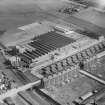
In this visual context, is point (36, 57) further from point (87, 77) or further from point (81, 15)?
point (81, 15)

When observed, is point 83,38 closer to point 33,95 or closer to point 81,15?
point 81,15

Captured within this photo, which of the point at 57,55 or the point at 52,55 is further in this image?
the point at 57,55

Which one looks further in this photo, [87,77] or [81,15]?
[81,15]

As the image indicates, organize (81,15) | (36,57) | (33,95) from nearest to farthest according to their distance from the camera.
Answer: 1. (33,95)
2. (36,57)
3. (81,15)

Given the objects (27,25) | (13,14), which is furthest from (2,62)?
(13,14)

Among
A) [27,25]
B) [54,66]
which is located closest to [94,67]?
[54,66]

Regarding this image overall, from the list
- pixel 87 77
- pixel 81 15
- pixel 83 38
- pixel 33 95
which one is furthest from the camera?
pixel 81 15

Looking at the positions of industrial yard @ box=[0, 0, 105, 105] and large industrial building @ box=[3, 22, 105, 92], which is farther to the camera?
large industrial building @ box=[3, 22, 105, 92]

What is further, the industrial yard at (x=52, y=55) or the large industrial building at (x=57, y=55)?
the large industrial building at (x=57, y=55)

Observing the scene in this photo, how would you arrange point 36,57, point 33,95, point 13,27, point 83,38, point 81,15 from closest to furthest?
point 33,95
point 36,57
point 83,38
point 13,27
point 81,15
